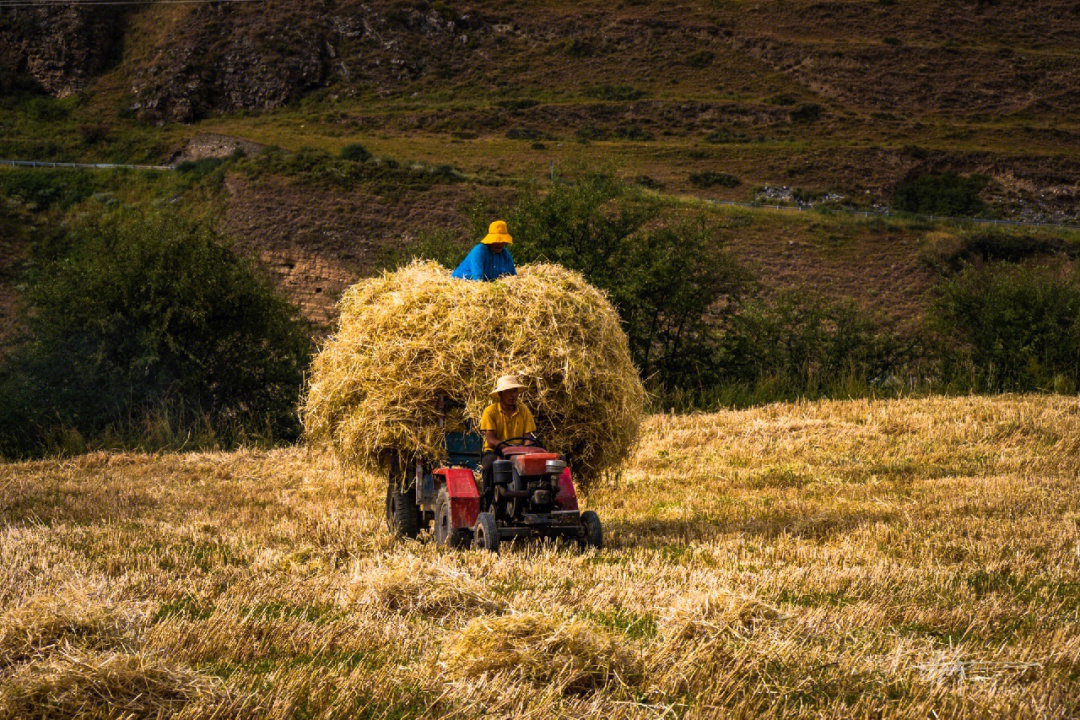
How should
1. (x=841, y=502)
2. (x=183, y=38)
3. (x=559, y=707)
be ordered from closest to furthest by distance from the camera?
(x=559, y=707), (x=841, y=502), (x=183, y=38)

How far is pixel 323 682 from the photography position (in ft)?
13.2

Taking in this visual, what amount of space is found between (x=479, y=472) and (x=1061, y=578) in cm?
431

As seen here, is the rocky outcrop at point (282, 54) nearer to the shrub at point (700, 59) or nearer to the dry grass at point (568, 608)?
the shrub at point (700, 59)

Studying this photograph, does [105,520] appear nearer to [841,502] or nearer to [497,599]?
[497,599]

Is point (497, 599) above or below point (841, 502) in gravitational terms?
above

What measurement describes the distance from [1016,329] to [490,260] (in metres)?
17.3

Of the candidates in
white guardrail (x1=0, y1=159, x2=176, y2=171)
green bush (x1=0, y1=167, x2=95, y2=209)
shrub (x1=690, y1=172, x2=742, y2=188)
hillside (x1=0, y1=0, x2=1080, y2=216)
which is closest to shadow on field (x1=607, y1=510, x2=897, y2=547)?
green bush (x1=0, y1=167, x2=95, y2=209)

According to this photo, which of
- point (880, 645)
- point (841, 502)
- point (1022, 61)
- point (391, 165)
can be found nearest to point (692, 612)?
point (880, 645)

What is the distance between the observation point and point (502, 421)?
776 cm

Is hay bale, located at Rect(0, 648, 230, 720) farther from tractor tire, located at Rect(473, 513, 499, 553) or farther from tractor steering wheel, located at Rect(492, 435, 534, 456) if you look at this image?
tractor steering wheel, located at Rect(492, 435, 534, 456)

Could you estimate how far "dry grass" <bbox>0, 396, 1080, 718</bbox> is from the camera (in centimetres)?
399

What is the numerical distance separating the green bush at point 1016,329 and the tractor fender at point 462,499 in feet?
52.4

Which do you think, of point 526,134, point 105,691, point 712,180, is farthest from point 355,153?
point 105,691

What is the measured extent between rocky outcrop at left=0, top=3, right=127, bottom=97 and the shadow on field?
8081 cm
